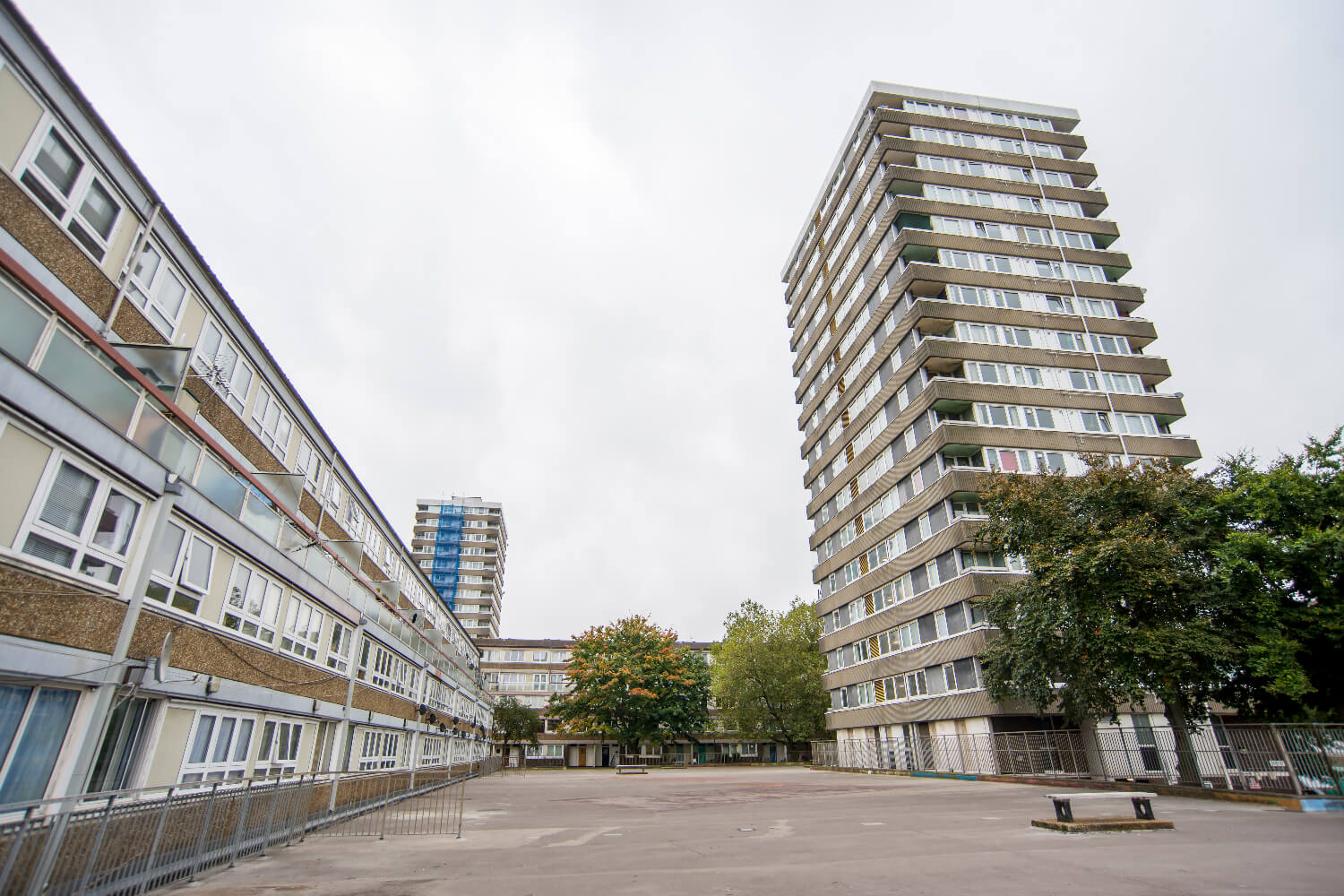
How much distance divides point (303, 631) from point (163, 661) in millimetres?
7111

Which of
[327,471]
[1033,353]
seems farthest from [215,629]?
[1033,353]

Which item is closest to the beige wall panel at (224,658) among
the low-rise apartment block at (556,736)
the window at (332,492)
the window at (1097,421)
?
the window at (332,492)

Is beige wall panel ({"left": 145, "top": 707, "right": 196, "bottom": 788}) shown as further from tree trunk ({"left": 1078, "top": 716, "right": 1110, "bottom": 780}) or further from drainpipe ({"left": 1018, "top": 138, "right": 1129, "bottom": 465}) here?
drainpipe ({"left": 1018, "top": 138, "right": 1129, "bottom": 465})

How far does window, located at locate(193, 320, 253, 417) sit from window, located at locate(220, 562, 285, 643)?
386 cm

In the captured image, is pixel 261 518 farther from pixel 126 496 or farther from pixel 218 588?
pixel 126 496

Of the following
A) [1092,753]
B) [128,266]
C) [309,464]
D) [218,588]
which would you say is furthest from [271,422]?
[1092,753]

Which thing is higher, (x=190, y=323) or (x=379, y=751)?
(x=190, y=323)

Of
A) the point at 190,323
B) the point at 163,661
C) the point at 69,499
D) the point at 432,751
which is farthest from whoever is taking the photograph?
the point at 432,751

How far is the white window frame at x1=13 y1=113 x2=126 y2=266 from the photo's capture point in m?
8.42

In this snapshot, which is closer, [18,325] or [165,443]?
[18,325]

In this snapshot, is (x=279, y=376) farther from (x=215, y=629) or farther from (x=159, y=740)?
(x=159, y=740)

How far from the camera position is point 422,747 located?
32375mm

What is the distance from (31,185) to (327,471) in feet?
46.3

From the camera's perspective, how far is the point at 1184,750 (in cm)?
2080
